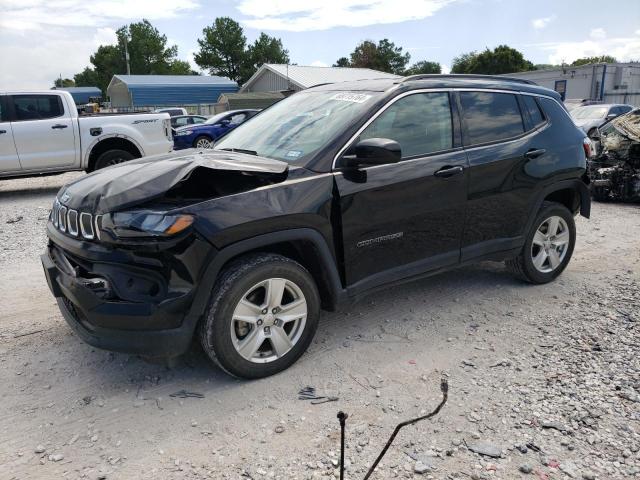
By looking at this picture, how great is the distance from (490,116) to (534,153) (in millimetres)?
530

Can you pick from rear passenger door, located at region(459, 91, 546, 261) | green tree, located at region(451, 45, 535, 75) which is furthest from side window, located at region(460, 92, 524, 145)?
green tree, located at region(451, 45, 535, 75)

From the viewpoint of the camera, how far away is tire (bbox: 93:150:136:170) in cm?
994

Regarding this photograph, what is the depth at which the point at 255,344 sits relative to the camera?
10.4ft

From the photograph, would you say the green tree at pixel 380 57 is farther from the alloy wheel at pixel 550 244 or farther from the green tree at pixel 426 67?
the alloy wheel at pixel 550 244

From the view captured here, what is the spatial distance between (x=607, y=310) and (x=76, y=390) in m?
4.07

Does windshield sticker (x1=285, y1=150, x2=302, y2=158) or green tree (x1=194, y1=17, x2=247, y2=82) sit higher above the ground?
green tree (x1=194, y1=17, x2=247, y2=82)

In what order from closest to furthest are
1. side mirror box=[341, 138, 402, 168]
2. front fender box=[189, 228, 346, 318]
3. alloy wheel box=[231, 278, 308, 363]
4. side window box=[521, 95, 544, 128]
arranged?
front fender box=[189, 228, 346, 318] < alloy wheel box=[231, 278, 308, 363] < side mirror box=[341, 138, 402, 168] < side window box=[521, 95, 544, 128]

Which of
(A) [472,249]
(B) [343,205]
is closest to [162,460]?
(B) [343,205]

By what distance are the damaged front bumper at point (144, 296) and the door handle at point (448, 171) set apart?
1.83 meters

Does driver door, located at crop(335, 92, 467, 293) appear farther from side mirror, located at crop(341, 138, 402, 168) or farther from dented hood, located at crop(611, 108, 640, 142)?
dented hood, located at crop(611, 108, 640, 142)

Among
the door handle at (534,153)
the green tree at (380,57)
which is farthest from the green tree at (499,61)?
the door handle at (534,153)

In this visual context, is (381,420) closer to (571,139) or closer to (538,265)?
(538,265)

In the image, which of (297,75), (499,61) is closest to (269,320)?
(297,75)

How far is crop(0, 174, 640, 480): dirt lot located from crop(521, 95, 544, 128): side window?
154 centimetres
